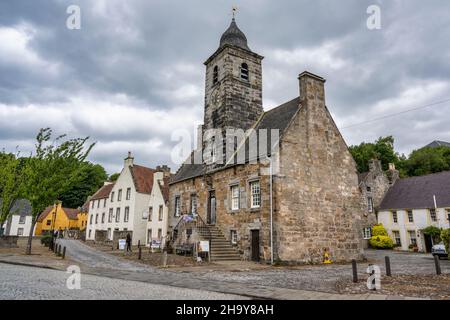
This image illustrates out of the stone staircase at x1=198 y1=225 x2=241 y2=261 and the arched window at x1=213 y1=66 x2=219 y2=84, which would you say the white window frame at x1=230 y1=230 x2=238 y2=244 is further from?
the arched window at x1=213 y1=66 x2=219 y2=84

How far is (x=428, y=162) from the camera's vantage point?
46.0 metres

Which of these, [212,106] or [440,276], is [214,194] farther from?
[440,276]

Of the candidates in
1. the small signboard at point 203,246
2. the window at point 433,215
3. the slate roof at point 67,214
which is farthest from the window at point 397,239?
the slate roof at point 67,214

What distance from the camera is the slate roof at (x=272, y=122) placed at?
66.8 ft

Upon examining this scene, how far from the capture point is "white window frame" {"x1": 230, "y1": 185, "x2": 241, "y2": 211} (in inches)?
818

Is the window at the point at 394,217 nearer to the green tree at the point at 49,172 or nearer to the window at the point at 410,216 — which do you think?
the window at the point at 410,216

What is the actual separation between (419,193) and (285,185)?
24.7 m

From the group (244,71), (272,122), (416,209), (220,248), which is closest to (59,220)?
(244,71)

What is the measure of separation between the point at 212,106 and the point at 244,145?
19.1 feet

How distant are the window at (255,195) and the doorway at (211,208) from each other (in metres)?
4.50

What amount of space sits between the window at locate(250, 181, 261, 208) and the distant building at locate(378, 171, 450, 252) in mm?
22524

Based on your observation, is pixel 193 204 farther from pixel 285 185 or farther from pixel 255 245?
pixel 285 185

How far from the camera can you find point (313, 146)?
65.0 feet

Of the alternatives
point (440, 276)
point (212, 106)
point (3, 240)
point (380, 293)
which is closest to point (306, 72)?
point (212, 106)
